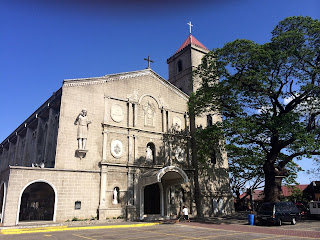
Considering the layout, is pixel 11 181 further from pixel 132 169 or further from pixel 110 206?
pixel 132 169

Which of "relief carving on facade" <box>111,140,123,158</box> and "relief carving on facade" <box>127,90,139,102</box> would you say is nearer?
"relief carving on facade" <box>111,140,123,158</box>

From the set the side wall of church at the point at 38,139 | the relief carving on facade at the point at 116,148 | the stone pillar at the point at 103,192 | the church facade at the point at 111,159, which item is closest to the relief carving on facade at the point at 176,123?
the church facade at the point at 111,159

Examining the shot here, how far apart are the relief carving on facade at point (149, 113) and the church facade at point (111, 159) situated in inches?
4.1

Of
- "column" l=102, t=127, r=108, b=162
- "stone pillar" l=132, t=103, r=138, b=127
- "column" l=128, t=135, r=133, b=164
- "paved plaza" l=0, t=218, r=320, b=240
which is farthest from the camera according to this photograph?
"stone pillar" l=132, t=103, r=138, b=127

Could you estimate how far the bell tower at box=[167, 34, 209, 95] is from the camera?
33000 millimetres

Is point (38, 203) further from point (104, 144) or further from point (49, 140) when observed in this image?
point (104, 144)

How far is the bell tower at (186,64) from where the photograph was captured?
33.0 metres

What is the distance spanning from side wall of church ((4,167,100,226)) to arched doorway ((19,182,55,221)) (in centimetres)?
120

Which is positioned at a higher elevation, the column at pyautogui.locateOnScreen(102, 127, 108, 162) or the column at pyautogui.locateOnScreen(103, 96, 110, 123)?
the column at pyautogui.locateOnScreen(103, 96, 110, 123)

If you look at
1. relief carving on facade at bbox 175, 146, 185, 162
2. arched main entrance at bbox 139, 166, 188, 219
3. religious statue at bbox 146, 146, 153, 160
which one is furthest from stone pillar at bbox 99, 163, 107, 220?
relief carving on facade at bbox 175, 146, 185, 162

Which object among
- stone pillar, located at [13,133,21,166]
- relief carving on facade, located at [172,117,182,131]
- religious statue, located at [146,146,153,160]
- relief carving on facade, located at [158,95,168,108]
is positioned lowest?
religious statue, located at [146,146,153,160]

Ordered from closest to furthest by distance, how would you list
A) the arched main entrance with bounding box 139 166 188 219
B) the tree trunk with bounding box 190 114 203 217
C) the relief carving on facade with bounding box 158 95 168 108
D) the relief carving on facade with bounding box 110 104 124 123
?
the arched main entrance with bounding box 139 166 188 219
the relief carving on facade with bounding box 110 104 124 123
the tree trunk with bounding box 190 114 203 217
the relief carving on facade with bounding box 158 95 168 108

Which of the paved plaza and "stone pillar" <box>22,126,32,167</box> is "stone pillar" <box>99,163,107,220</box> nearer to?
the paved plaza

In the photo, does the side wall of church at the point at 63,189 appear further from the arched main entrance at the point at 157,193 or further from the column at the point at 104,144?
the arched main entrance at the point at 157,193
